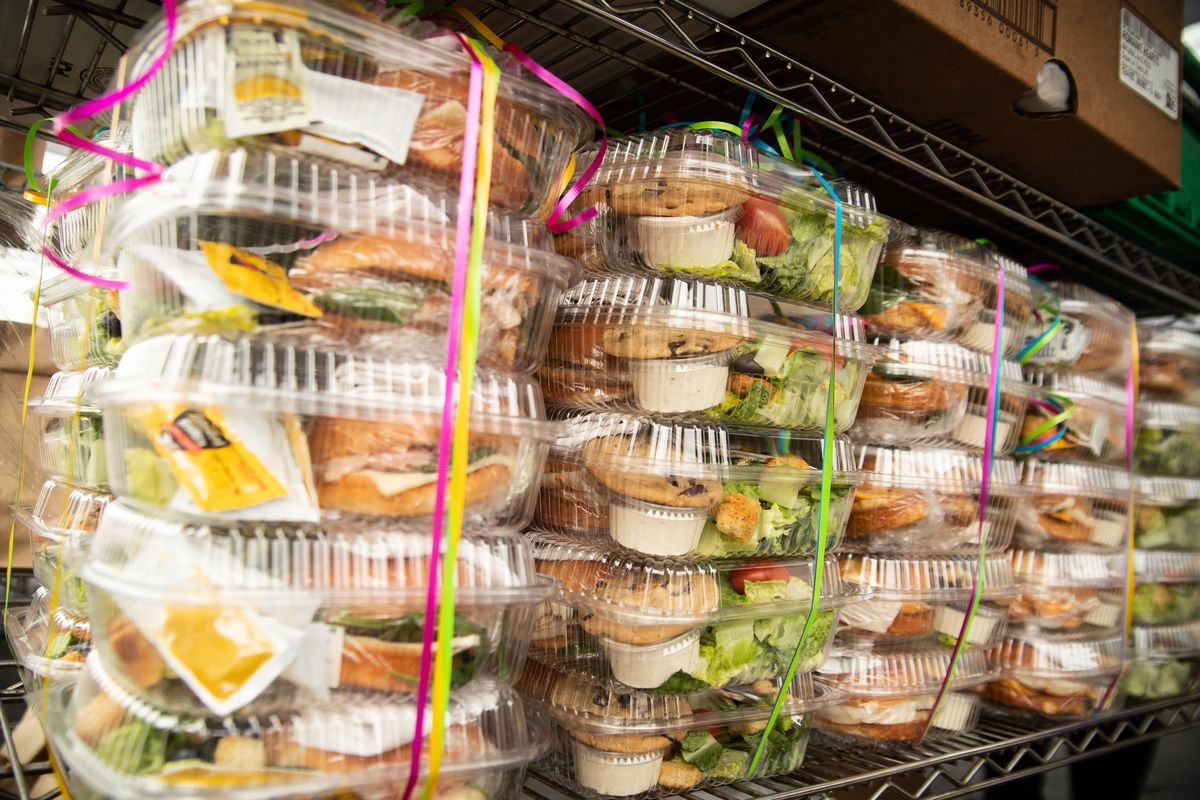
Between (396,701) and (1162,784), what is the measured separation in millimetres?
1886

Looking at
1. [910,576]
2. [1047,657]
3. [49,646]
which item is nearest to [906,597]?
[910,576]

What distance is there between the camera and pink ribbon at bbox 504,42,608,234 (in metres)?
0.75

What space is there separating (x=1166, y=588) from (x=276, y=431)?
1609mm

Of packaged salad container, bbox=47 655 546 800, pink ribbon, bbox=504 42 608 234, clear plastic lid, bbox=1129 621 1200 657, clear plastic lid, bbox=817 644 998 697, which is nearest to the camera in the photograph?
packaged salad container, bbox=47 655 546 800

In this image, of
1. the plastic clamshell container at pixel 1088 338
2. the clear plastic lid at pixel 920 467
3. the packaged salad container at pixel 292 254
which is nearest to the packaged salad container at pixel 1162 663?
the plastic clamshell container at pixel 1088 338

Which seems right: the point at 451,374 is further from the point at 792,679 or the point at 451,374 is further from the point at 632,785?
the point at 792,679

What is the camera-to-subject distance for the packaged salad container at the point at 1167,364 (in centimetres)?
155

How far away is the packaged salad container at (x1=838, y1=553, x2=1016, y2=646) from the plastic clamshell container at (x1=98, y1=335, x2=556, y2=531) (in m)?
0.64

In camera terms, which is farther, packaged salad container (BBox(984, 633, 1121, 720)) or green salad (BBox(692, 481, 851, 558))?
packaged salad container (BBox(984, 633, 1121, 720))

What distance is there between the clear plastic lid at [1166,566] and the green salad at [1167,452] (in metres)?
0.15

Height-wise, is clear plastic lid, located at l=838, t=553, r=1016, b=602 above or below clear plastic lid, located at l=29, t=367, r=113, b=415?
below

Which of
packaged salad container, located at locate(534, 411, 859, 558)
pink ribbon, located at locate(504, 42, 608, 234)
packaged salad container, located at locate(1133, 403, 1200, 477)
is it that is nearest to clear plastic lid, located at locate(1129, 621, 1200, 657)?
packaged salad container, located at locate(1133, 403, 1200, 477)

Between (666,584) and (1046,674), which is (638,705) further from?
(1046,674)

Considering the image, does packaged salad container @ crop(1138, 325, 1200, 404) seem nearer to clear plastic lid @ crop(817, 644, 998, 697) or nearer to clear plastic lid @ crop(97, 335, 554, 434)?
clear plastic lid @ crop(817, 644, 998, 697)
